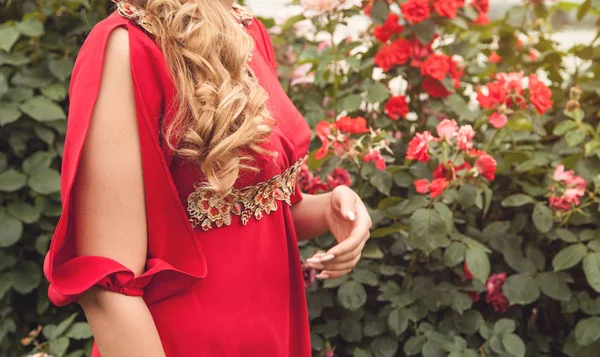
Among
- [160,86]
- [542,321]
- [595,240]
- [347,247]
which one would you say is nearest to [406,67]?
[595,240]

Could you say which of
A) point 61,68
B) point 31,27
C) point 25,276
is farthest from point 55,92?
point 25,276

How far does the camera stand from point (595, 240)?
1864 millimetres

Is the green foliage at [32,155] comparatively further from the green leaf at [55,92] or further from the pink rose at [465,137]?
the pink rose at [465,137]

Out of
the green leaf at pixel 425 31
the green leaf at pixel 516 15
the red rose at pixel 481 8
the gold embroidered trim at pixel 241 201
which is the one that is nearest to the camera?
the gold embroidered trim at pixel 241 201

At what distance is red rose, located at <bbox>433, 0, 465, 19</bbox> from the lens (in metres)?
2.00

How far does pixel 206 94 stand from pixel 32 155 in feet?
4.21

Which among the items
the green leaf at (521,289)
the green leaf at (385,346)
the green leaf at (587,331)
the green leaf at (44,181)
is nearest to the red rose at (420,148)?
the green leaf at (521,289)

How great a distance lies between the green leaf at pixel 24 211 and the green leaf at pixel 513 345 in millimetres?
1394

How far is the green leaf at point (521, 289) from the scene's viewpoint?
187 centimetres

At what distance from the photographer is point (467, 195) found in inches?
70.6

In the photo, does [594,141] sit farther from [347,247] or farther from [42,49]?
[42,49]

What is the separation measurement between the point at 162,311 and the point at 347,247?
0.32m

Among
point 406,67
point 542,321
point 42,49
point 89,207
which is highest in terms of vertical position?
point 89,207

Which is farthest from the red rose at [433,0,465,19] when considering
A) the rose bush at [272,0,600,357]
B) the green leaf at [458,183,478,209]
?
the green leaf at [458,183,478,209]
